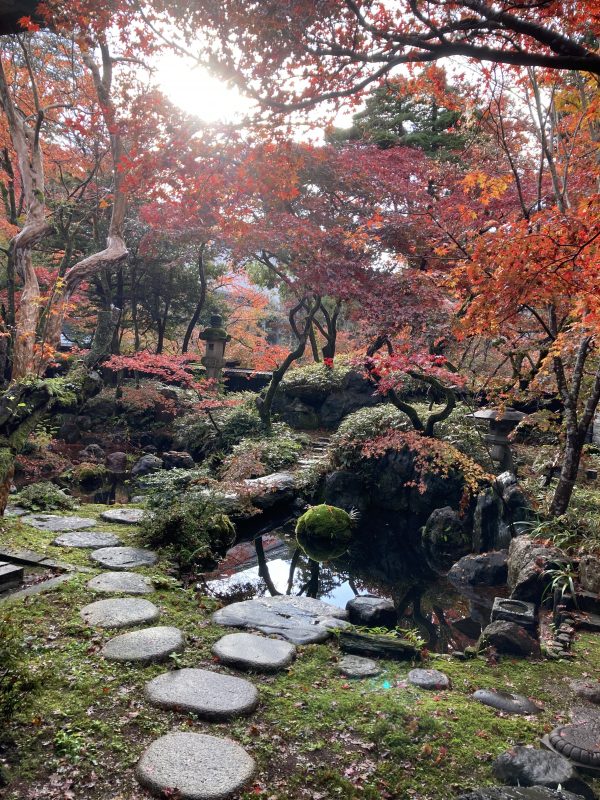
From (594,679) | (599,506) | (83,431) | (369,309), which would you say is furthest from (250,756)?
(83,431)

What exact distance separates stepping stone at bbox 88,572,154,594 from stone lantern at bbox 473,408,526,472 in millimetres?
5733

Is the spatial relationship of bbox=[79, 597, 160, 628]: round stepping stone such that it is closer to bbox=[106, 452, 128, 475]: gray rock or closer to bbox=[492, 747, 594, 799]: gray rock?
bbox=[492, 747, 594, 799]: gray rock

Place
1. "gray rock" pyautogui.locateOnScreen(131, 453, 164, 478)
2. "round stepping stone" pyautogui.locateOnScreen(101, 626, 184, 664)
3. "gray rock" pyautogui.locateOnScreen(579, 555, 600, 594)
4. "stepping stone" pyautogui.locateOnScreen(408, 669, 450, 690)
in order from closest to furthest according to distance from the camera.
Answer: "round stepping stone" pyautogui.locateOnScreen(101, 626, 184, 664) < "stepping stone" pyautogui.locateOnScreen(408, 669, 450, 690) < "gray rock" pyautogui.locateOnScreen(579, 555, 600, 594) < "gray rock" pyautogui.locateOnScreen(131, 453, 164, 478)

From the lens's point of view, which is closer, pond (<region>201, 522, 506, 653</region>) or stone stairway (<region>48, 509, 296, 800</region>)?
stone stairway (<region>48, 509, 296, 800</region>)

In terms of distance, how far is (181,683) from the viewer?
3764mm

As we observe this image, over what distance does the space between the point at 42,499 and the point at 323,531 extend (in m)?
4.57

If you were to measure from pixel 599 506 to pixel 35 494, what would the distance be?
7.92 meters

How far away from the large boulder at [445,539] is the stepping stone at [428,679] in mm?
4457

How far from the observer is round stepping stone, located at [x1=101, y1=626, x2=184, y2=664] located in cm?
399

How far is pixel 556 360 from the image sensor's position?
7.47m

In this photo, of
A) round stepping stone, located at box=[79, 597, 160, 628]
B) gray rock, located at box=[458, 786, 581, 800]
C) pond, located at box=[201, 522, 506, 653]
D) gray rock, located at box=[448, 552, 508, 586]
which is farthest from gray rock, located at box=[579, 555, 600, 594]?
round stepping stone, located at box=[79, 597, 160, 628]

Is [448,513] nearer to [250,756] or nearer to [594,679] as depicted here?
[594,679]

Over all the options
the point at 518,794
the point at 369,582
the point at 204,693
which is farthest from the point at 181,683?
the point at 369,582

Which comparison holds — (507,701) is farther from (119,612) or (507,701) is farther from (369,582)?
(369,582)
